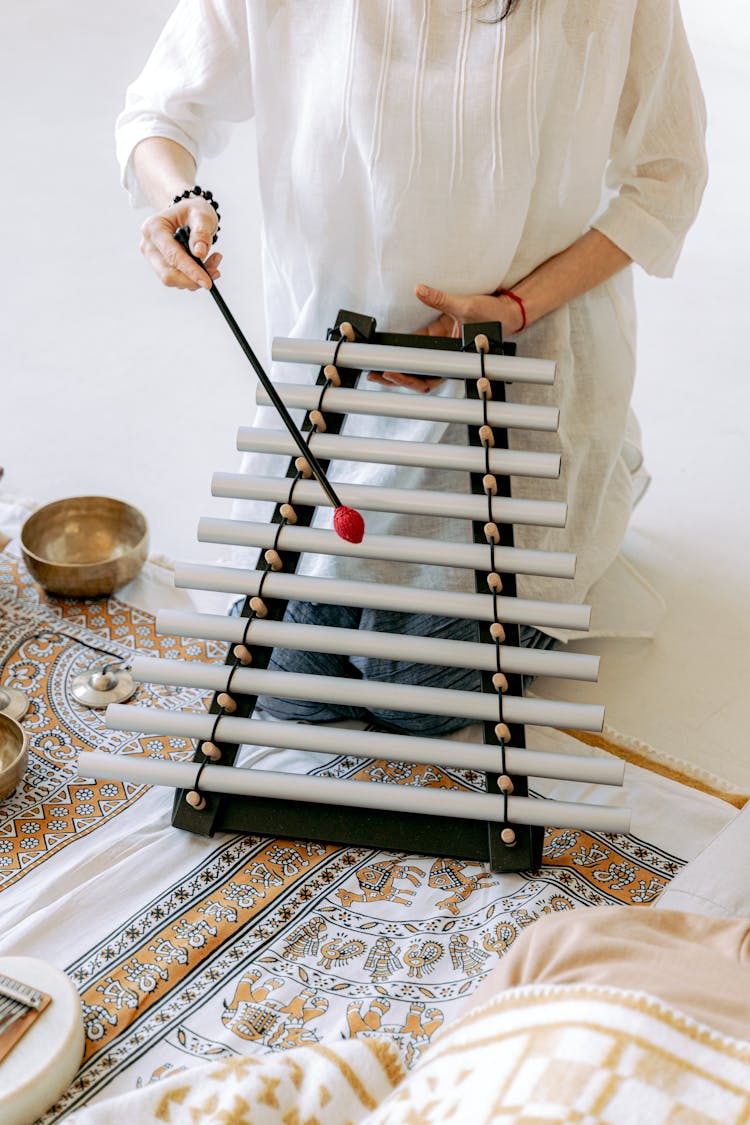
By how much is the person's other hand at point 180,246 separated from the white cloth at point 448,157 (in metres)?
0.20

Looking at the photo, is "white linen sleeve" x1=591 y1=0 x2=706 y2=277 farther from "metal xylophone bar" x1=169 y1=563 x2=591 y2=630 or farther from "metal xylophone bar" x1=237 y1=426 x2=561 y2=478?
"metal xylophone bar" x1=169 y1=563 x2=591 y2=630

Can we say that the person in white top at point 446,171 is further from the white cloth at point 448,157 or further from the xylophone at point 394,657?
the xylophone at point 394,657

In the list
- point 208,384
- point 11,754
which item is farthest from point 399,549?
point 208,384

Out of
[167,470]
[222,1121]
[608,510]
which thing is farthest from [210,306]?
[222,1121]

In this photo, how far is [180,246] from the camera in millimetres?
1547

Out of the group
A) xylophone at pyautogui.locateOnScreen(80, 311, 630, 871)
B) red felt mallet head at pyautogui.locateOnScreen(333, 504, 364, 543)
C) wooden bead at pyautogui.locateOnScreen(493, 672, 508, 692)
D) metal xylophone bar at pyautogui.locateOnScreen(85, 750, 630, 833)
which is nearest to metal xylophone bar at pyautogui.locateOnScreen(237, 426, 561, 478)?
xylophone at pyautogui.locateOnScreen(80, 311, 630, 871)

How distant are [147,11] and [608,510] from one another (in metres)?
3.55

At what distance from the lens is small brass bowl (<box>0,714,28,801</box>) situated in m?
1.62

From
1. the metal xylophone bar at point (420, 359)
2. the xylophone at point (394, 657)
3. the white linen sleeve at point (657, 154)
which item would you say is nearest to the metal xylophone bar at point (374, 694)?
the xylophone at point (394, 657)

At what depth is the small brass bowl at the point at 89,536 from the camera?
207 centimetres

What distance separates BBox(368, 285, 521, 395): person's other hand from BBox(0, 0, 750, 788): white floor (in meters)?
0.14

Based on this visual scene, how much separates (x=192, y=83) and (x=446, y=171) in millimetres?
387

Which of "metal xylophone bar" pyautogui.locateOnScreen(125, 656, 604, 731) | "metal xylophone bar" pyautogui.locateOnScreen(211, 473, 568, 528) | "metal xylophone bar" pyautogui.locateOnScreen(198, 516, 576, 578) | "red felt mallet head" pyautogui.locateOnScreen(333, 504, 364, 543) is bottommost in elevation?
"metal xylophone bar" pyautogui.locateOnScreen(125, 656, 604, 731)

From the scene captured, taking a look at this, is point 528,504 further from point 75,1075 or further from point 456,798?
point 75,1075
